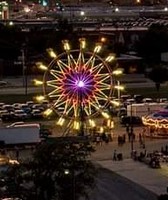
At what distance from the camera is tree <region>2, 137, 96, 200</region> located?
15844mm

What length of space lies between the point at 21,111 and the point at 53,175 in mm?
16013

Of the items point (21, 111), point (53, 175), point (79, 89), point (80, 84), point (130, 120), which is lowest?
point (53, 175)

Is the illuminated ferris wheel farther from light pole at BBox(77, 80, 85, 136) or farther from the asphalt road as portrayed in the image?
the asphalt road

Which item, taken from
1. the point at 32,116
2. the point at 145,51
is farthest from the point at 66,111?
the point at 145,51

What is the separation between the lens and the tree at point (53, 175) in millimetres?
15844

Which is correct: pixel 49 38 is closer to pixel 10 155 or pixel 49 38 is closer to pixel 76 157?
pixel 10 155

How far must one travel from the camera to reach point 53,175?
639 inches

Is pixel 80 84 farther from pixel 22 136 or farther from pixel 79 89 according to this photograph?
pixel 22 136

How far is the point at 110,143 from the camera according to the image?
87.1 feet

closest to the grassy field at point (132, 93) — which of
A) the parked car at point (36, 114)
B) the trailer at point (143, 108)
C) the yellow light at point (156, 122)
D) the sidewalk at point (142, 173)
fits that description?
the parked car at point (36, 114)

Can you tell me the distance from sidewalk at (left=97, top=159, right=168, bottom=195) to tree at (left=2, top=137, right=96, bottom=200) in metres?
3.71

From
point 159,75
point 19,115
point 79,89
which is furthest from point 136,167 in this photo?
point 159,75

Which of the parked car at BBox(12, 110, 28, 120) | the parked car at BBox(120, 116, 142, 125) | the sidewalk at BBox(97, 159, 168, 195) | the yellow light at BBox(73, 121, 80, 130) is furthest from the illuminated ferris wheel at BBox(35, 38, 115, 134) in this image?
the parked car at BBox(12, 110, 28, 120)

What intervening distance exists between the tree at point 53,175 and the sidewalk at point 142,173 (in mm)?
3709
